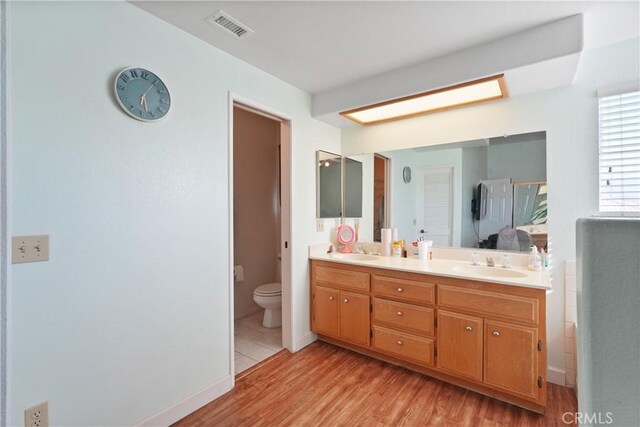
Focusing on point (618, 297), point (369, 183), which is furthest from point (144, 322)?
point (369, 183)

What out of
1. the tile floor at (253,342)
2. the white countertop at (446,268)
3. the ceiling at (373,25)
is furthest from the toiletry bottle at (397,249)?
the ceiling at (373,25)

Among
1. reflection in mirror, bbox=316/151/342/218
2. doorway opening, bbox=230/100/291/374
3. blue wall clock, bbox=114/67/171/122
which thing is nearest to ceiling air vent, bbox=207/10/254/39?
blue wall clock, bbox=114/67/171/122

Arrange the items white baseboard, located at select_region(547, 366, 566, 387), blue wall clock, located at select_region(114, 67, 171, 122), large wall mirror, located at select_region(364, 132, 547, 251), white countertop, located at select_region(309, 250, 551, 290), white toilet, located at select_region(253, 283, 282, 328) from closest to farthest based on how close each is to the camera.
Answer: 1. blue wall clock, located at select_region(114, 67, 171, 122)
2. white countertop, located at select_region(309, 250, 551, 290)
3. white baseboard, located at select_region(547, 366, 566, 387)
4. large wall mirror, located at select_region(364, 132, 547, 251)
5. white toilet, located at select_region(253, 283, 282, 328)

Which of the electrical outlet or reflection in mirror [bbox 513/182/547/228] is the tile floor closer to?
the electrical outlet

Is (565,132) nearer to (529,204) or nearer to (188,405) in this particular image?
(529,204)

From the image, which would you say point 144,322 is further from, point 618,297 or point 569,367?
point 569,367

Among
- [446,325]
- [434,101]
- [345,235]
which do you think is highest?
[434,101]

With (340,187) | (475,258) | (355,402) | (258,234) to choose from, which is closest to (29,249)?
(355,402)

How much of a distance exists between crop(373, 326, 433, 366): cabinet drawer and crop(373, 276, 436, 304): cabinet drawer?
11.4 inches

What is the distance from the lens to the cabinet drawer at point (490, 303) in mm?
1800

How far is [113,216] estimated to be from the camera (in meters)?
1.56

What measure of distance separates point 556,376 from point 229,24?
3329 mm

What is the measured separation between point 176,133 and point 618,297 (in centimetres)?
207

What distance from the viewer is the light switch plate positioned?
125 centimetres
